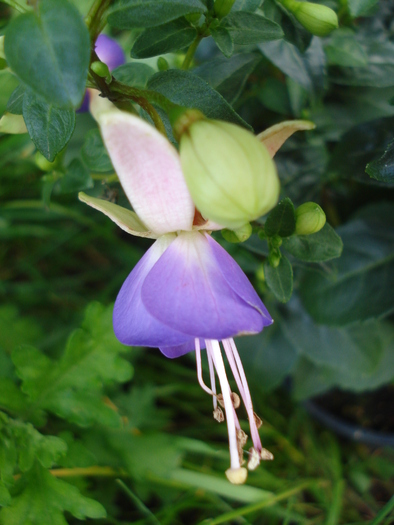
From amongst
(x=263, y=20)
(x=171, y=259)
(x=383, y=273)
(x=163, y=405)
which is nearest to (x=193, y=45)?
(x=263, y=20)

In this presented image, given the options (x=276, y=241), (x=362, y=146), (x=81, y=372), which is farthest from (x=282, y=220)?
(x=81, y=372)

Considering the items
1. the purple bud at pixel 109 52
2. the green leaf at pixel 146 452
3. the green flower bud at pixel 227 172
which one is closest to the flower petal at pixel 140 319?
the green flower bud at pixel 227 172

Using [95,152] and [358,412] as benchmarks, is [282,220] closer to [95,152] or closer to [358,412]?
[95,152]

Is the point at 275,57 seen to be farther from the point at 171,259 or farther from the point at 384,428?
the point at 384,428

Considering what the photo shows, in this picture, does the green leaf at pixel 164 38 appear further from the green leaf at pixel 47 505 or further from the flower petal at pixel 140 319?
the green leaf at pixel 47 505

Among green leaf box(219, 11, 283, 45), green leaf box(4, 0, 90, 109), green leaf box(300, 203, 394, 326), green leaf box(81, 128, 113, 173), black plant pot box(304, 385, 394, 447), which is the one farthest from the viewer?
black plant pot box(304, 385, 394, 447)

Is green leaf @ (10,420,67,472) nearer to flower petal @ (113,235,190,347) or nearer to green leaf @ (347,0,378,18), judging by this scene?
flower petal @ (113,235,190,347)

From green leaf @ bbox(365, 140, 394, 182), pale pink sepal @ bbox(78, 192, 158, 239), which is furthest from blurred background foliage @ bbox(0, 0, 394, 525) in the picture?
pale pink sepal @ bbox(78, 192, 158, 239)
